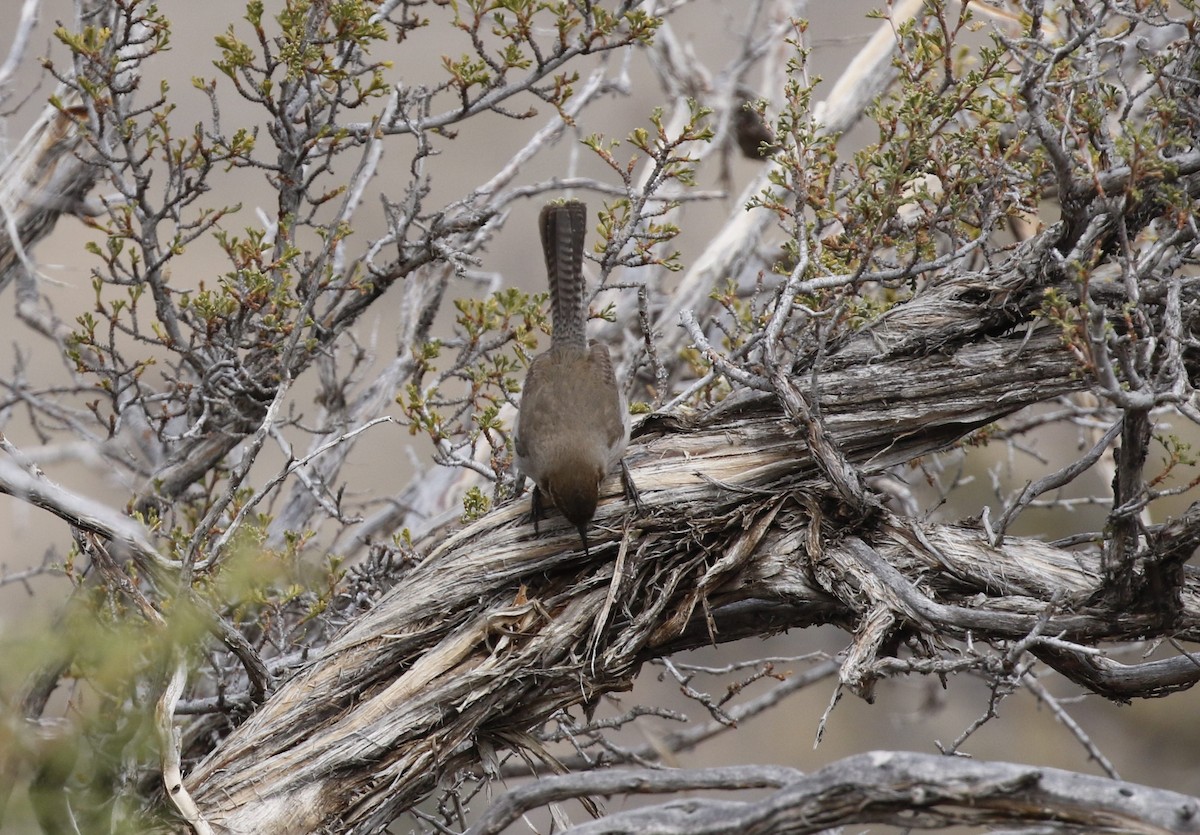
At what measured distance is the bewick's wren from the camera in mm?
3697

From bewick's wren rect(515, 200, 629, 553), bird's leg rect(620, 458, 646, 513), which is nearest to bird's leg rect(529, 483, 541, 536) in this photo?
bewick's wren rect(515, 200, 629, 553)

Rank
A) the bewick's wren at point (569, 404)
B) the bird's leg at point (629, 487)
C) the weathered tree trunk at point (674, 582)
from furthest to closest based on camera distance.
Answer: the bewick's wren at point (569, 404)
the bird's leg at point (629, 487)
the weathered tree trunk at point (674, 582)

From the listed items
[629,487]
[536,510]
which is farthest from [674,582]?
[536,510]

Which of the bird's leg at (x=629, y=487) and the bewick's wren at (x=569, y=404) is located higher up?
the bewick's wren at (x=569, y=404)

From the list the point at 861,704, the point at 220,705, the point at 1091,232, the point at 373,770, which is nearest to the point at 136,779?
the point at 220,705

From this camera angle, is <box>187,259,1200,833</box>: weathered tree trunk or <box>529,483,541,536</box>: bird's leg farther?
<box>529,483,541,536</box>: bird's leg

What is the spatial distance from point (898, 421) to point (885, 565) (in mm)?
569

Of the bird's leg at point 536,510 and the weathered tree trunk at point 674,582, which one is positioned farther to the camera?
the bird's leg at point 536,510

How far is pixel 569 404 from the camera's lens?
427 centimetres

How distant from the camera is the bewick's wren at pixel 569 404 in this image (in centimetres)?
370

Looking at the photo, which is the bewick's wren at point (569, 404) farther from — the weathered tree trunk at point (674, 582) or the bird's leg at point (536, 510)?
the weathered tree trunk at point (674, 582)

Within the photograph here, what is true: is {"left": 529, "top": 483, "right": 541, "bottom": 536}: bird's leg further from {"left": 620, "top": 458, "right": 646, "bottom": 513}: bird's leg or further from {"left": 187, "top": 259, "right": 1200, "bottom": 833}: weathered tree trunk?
{"left": 620, "top": 458, "right": 646, "bottom": 513}: bird's leg

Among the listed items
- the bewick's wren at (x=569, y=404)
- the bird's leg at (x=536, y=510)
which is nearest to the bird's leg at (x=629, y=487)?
the bewick's wren at (x=569, y=404)

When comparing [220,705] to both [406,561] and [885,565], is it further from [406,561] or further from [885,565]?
[885,565]
